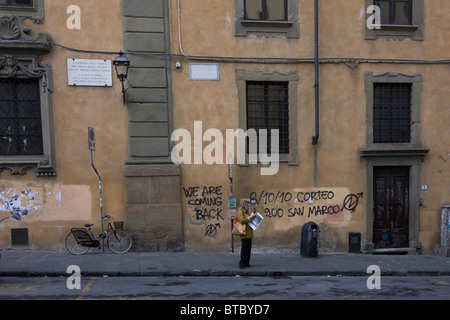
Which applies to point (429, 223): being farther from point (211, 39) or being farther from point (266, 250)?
point (211, 39)

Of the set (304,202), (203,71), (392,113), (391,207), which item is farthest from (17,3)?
(391,207)

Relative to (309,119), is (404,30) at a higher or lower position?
higher

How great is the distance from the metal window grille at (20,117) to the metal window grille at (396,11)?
34.5 feet

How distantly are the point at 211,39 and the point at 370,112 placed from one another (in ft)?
17.6

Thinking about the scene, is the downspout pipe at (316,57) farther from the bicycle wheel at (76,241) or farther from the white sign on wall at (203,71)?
the bicycle wheel at (76,241)

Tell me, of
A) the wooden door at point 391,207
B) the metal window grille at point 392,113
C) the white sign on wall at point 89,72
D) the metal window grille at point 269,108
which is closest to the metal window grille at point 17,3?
the white sign on wall at point 89,72

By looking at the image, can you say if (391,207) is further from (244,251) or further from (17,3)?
(17,3)

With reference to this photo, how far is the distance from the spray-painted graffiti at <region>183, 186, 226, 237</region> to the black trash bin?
2.42 meters

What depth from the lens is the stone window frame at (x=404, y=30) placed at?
35.4 ft

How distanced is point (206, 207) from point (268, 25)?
18.7 ft

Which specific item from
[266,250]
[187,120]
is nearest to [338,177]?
[266,250]

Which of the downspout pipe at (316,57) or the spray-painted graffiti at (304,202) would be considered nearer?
the downspout pipe at (316,57)

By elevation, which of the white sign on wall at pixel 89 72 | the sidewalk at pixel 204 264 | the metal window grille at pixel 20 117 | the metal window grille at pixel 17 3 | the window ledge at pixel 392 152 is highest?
the metal window grille at pixel 17 3

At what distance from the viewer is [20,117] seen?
31.8ft
